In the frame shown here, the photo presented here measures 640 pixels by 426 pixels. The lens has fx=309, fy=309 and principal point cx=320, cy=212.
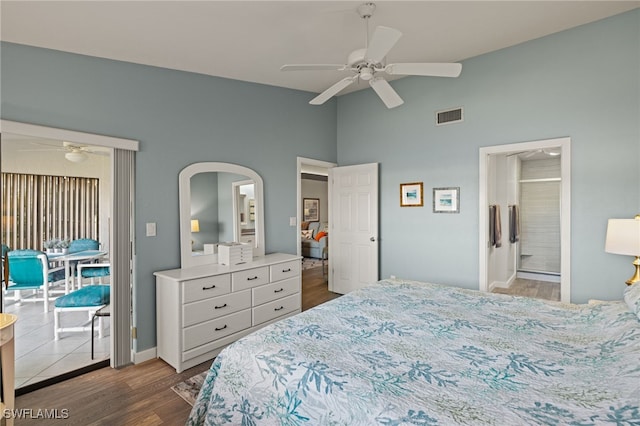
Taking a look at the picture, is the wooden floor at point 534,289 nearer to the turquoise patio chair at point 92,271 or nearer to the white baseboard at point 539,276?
the white baseboard at point 539,276

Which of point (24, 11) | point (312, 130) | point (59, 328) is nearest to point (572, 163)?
point (312, 130)

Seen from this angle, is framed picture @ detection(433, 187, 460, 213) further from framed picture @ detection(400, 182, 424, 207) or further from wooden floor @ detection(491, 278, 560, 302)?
wooden floor @ detection(491, 278, 560, 302)

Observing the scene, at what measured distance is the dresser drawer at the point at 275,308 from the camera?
3.13 m

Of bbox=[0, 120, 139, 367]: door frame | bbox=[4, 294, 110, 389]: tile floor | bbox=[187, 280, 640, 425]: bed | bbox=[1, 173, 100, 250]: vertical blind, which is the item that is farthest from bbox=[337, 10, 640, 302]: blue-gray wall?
bbox=[4, 294, 110, 389]: tile floor

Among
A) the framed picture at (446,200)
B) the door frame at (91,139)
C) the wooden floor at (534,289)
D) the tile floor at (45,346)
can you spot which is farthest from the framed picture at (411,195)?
the tile floor at (45,346)

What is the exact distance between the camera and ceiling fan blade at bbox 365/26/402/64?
5.65 ft

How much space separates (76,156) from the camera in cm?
271

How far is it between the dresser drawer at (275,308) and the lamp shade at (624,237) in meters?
2.86

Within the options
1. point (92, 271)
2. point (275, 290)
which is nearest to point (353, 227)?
point (275, 290)

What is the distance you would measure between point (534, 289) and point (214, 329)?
4727 mm

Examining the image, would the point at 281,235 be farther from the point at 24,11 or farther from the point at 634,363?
the point at 634,363

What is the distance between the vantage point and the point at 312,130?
4.35 meters

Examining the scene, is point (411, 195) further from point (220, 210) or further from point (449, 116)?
point (220, 210)

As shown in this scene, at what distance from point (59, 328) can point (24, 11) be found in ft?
8.73
